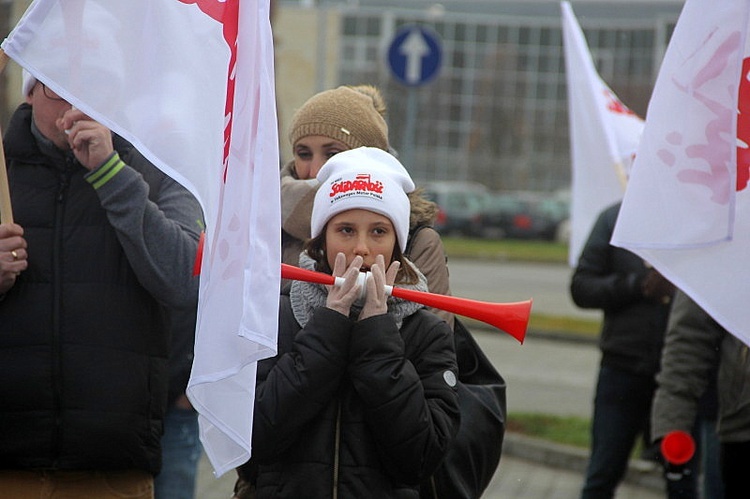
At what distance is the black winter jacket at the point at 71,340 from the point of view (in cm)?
338

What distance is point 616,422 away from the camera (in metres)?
5.70

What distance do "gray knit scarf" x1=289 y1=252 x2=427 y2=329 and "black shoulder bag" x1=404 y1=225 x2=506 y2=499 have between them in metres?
0.30

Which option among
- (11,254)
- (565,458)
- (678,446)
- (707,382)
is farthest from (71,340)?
(565,458)

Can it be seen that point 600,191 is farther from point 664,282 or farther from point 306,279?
point 306,279

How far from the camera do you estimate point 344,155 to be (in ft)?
11.5

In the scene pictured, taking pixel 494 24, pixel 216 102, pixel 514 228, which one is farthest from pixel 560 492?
pixel 494 24

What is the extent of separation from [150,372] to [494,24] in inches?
2375

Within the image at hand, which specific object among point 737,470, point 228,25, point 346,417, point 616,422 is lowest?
point 616,422

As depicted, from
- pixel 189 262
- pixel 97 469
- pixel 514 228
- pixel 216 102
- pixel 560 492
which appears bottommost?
pixel 514 228

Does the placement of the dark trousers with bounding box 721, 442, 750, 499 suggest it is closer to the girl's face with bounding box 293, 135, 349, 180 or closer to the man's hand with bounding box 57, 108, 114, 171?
the girl's face with bounding box 293, 135, 349, 180

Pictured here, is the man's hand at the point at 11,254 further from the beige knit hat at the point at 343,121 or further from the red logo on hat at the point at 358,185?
the beige knit hat at the point at 343,121

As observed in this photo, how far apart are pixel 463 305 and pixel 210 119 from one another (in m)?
0.76

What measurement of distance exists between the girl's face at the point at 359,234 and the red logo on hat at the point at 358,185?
0.05 metres

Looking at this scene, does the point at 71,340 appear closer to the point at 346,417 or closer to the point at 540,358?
the point at 346,417
